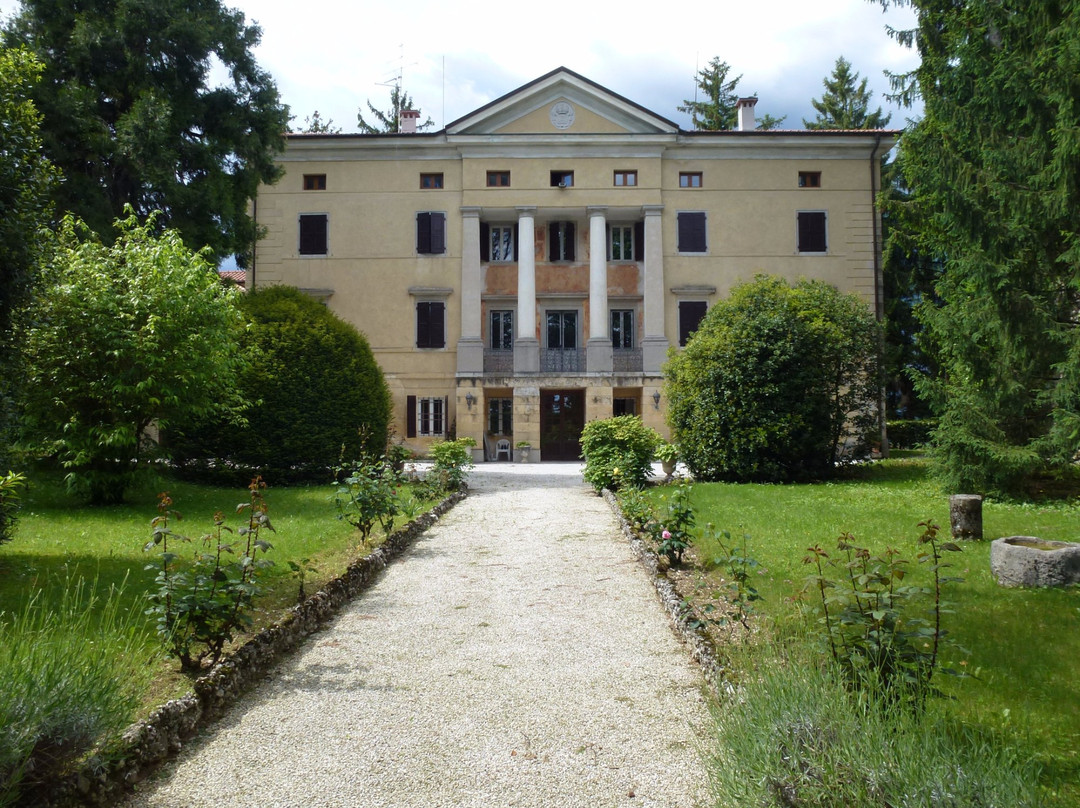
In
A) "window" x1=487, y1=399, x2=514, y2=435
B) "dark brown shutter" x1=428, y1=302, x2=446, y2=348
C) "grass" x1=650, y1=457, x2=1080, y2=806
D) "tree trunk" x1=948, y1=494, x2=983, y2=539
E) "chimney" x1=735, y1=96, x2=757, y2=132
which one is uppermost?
"chimney" x1=735, y1=96, x2=757, y2=132

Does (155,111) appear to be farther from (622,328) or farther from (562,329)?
(622,328)

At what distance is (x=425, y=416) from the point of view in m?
26.2

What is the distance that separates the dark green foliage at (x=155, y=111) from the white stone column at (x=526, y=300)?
28.2 ft

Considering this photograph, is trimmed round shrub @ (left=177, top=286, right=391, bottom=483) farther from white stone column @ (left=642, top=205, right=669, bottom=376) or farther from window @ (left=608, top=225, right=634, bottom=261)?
window @ (left=608, top=225, right=634, bottom=261)

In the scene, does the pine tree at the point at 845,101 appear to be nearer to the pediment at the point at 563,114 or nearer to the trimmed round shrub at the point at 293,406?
the pediment at the point at 563,114

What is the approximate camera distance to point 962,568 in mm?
7266

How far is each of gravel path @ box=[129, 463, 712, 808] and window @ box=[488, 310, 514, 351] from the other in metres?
19.9

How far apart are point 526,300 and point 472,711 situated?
2227cm

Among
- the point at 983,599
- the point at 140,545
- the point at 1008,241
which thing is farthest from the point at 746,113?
the point at 140,545

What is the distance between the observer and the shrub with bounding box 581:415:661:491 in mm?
14359

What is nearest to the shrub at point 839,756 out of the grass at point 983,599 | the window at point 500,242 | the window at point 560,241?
the grass at point 983,599

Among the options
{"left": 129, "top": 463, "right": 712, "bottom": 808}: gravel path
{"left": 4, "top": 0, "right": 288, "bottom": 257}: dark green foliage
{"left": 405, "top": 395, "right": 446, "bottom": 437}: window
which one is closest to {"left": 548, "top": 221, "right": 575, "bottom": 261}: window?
{"left": 405, "top": 395, "right": 446, "bottom": 437}: window

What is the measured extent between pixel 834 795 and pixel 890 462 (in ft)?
64.6

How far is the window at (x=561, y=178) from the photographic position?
26.4 meters
